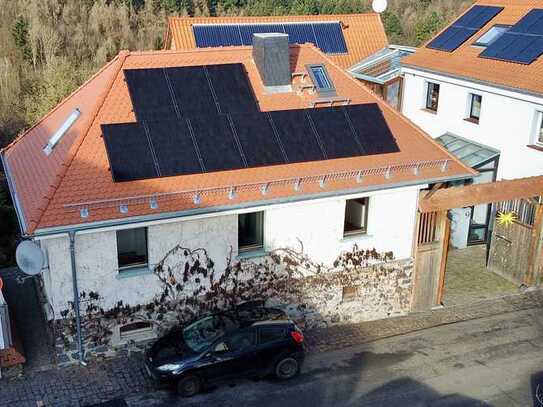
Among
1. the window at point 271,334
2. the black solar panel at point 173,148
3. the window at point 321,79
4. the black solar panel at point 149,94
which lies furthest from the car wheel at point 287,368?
the window at point 321,79

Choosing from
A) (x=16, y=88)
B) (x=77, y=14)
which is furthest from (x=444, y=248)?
(x=77, y=14)

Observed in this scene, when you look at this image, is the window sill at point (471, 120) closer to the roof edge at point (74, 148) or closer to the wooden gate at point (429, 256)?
the wooden gate at point (429, 256)

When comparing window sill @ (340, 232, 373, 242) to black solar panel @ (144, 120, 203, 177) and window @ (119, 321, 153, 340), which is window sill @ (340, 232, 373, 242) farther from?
window @ (119, 321, 153, 340)

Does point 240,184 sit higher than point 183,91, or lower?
lower

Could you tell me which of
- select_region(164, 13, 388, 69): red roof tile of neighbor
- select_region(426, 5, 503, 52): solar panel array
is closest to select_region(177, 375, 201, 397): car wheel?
select_region(426, 5, 503, 52): solar panel array

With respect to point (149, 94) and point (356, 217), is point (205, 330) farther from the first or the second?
point (149, 94)

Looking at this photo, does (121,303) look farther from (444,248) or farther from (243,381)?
(444,248)
